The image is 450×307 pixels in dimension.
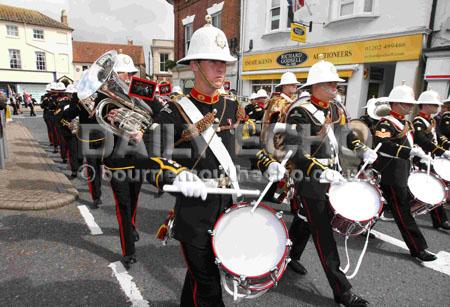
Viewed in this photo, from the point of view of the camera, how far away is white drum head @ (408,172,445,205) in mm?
3980

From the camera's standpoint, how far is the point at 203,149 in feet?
7.08

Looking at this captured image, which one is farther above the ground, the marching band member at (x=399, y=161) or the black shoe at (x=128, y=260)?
the marching band member at (x=399, y=161)

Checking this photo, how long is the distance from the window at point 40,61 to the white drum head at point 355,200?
149 ft

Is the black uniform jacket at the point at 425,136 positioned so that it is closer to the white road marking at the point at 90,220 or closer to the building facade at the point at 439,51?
the building facade at the point at 439,51

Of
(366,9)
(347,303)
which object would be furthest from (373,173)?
(366,9)

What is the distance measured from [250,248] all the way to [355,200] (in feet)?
4.92

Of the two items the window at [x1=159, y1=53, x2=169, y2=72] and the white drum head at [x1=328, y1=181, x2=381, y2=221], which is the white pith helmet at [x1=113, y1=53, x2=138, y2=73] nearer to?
the white drum head at [x1=328, y1=181, x2=381, y2=221]

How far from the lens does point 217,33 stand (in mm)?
2125

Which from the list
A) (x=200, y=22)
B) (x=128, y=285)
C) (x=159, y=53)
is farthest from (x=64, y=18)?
(x=128, y=285)

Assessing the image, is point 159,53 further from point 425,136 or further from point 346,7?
point 425,136

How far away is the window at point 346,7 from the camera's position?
10539 millimetres

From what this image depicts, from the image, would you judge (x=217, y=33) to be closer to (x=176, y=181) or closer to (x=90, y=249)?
(x=176, y=181)

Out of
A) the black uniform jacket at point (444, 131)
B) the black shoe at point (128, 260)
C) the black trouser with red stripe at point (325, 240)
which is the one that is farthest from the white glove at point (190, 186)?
the black uniform jacket at point (444, 131)

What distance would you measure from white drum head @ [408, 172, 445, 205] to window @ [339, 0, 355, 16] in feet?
27.5
